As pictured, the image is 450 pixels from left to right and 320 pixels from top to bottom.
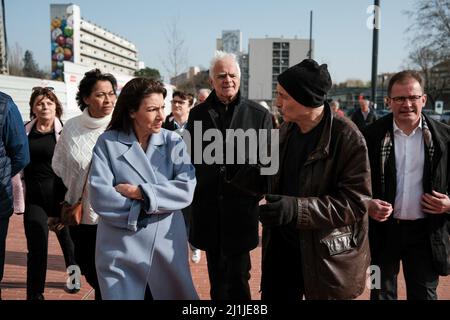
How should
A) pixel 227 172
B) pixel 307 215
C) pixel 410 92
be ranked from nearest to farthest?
pixel 307 215
pixel 410 92
pixel 227 172

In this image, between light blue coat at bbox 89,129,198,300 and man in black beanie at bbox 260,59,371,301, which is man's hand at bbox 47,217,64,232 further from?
man in black beanie at bbox 260,59,371,301

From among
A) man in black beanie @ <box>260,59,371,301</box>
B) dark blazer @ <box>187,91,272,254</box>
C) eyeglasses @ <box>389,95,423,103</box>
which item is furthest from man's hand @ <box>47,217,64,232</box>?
eyeglasses @ <box>389,95,423,103</box>

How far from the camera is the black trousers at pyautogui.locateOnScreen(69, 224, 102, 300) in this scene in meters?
3.31

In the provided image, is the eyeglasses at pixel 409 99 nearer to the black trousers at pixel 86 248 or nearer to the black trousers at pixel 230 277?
the black trousers at pixel 230 277

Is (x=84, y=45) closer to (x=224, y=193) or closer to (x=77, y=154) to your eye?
(x=77, y=154)

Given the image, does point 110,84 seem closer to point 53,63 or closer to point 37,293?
point 37,293

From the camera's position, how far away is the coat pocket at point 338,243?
7.45ft

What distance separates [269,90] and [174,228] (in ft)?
282

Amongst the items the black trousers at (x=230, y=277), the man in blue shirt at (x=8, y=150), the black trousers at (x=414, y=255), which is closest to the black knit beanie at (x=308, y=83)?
the black trousers at (x=414, y=255)

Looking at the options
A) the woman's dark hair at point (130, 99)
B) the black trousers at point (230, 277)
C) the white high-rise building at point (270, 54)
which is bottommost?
the black trousers at point (230, 277)

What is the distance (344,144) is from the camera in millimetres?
2287

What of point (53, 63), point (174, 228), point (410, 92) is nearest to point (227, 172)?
point (174, 228)

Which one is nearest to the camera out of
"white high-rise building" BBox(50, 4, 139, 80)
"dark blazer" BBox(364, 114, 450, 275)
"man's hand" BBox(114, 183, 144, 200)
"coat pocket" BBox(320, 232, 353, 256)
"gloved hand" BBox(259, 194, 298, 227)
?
"gloved hand" BBox(259, 194, 298, 227)

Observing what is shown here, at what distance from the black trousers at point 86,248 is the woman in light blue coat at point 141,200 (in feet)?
2.62
